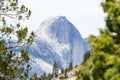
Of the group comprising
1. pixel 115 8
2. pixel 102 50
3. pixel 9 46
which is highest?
pixel 115 8

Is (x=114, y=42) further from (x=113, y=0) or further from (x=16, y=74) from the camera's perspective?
(x=16, y=74)

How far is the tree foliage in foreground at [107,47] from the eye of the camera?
52.3ft

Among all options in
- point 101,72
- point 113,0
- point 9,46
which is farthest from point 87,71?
point 9,46

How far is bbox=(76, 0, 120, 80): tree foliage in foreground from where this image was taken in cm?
1595

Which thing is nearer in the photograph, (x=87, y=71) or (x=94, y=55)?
(x=94, y=55)

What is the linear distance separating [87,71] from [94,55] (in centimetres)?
182

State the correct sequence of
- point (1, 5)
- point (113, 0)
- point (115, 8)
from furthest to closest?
point (1, 5) < point (113, 0) < point (115, 8)

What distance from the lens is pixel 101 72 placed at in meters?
17.1

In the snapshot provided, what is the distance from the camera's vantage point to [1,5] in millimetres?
33031

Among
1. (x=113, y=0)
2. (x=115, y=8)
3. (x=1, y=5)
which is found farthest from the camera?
(x=1, y=5)

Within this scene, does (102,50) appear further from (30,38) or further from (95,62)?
(30,38)

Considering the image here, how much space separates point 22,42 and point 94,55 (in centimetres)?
1842

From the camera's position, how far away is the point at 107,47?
54.1 ft

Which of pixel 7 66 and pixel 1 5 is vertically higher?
pixel 1 5
